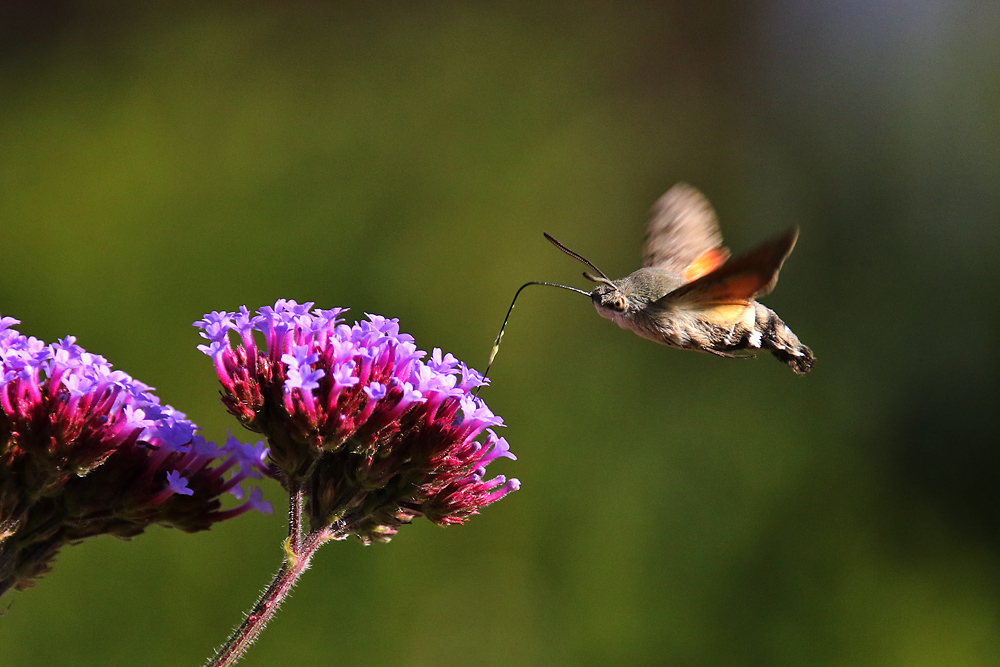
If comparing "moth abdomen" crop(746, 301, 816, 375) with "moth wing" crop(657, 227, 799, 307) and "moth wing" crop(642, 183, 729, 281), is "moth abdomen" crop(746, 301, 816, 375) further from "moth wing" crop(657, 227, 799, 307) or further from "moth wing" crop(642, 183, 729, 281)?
"moth wing" crop(642, 183, 729, 281)

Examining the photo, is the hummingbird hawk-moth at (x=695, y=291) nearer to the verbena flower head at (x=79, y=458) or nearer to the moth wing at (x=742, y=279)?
the moth wing at (x=742, y=279)

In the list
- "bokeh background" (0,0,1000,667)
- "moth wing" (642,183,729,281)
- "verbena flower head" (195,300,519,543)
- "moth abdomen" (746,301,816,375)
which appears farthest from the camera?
"bokeh background" (0,0,1000,667)

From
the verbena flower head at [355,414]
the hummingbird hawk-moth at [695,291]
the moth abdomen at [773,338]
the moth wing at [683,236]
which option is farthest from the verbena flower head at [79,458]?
the moth wing at [683,236]

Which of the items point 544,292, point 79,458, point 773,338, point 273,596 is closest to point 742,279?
point 773,338

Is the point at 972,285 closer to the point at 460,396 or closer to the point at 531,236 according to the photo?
the point at 531,236

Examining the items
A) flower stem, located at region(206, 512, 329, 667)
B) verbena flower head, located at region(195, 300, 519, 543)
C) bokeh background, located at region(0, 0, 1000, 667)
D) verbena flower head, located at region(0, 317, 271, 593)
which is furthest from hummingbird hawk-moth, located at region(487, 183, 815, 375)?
bokeh background, located at region(0, 0, 1000, 667)

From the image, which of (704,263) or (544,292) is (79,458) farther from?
(544,292)

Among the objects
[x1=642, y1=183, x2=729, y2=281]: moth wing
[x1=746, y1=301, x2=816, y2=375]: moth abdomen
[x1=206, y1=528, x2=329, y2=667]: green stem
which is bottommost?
[x1=746, y1=301, x2=816, y2=375]: moth abdomen
